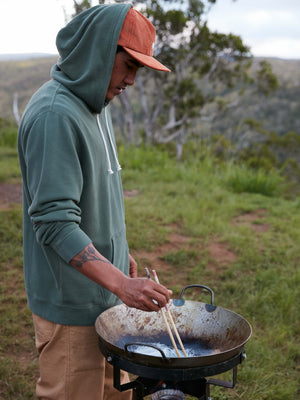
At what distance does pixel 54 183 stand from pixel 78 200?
0.32ft

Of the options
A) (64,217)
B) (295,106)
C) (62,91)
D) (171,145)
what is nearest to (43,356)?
(64,217)

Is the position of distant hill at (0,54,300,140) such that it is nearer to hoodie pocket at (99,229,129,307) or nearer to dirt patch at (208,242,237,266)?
dirt patch at (208,242,237,266)

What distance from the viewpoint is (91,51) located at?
4.85ft

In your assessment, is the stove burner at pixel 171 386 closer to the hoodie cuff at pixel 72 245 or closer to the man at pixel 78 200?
the man at pixel 78 200

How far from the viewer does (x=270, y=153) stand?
2416 centimetres

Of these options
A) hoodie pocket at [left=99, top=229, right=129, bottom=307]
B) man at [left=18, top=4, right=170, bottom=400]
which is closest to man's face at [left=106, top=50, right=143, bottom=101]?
man at [left=18, top=4, right=170, bottom=400]

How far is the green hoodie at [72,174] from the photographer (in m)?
1.35

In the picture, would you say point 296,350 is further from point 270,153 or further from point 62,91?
point 270,153

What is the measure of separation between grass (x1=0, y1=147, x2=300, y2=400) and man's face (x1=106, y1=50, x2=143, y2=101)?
5.93 ft

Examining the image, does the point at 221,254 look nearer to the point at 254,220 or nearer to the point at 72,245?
the point at 254,220

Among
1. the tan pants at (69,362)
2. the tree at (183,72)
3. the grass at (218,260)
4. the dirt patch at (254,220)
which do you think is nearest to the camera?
the tan pants at (69,362)

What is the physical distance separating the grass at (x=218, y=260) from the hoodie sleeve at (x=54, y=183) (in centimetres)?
157

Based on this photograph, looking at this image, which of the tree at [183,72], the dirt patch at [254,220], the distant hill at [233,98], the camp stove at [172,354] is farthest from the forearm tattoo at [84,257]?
the distant hill at [233,98]

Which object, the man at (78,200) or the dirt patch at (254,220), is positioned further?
the dirt patch at (254,220)
